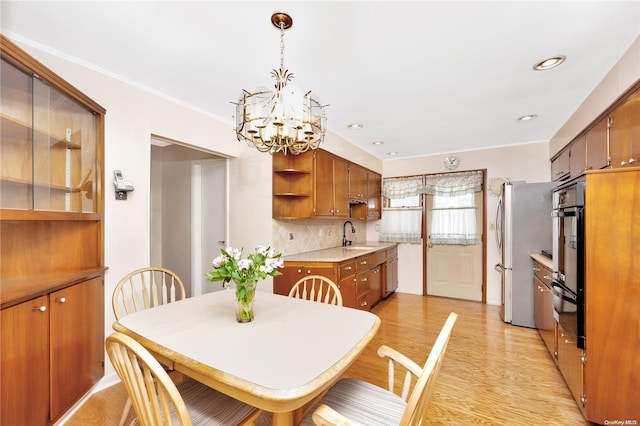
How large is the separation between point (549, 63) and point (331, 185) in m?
2.32

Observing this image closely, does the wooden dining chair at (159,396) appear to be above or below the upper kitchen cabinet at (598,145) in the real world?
below

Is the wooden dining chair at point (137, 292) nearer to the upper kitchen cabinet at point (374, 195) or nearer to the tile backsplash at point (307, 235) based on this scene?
the tile backsplash at point (307, 235)

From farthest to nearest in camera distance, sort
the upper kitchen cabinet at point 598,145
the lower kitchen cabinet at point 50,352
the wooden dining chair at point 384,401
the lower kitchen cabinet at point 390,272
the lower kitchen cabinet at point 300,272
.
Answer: the lower kitchen cabinet at point 390,272
the lower kitchen cabinet at point 300,272
the upper kitchen cabinet at point 598,145
the lower kitchen cabinet at point 50,352
the wooden dining chair at point 384,401

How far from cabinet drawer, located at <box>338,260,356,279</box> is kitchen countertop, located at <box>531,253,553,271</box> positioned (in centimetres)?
192

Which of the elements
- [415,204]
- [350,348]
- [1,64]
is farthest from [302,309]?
[415,204]

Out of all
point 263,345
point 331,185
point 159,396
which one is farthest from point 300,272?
point 159,396

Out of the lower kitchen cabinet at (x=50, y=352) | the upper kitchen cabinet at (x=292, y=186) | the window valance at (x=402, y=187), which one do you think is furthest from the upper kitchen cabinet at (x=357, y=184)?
the lower kitchen cabinet at (x=50, y=352)

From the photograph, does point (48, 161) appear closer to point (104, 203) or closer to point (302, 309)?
point (104, 203)

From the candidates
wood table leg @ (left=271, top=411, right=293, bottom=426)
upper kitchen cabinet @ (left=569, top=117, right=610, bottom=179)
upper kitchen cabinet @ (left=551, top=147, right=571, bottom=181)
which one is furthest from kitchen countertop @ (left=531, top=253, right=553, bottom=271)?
wood table leg @ (left=271, top=411, right=293, bottom=426)

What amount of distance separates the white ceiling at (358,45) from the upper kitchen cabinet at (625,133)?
14.4 inches

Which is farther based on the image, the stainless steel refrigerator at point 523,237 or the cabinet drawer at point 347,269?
the stainless steel refrigerator at point 523,237

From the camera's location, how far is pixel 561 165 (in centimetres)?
338

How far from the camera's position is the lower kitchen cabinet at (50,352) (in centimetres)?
137

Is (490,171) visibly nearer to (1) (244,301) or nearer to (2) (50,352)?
(1) (244,301)
